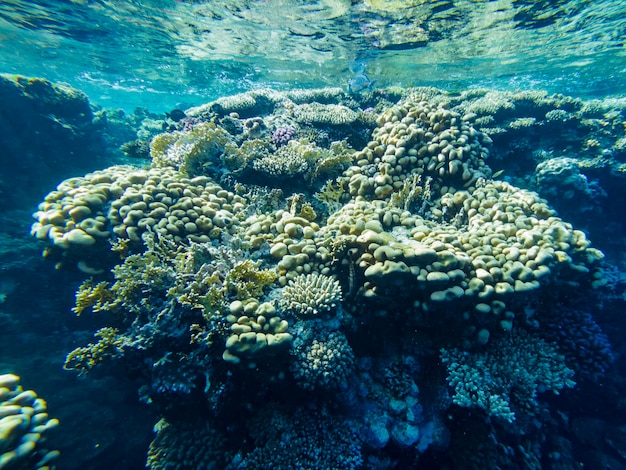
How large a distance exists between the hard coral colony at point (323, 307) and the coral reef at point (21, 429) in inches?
30.8

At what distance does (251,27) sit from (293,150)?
15.2 metres

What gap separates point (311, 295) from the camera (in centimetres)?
360

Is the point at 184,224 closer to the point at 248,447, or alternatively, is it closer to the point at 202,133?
the point at 202,133

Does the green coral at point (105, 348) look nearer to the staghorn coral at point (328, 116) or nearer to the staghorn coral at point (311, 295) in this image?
the staghorn coral at point (311, 295)

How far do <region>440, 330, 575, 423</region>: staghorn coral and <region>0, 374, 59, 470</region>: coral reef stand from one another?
5041mm

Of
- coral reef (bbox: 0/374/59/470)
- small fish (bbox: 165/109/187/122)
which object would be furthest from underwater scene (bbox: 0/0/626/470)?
small fish (bbox: 165/109/187/122)

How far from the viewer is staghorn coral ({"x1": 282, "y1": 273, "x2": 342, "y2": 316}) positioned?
11.7ft

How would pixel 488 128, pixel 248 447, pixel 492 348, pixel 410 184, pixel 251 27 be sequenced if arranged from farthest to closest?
pixel 251 27 < pixel 488 128 < pixel 410 184 < pixel 492 348 < pixel 248 447

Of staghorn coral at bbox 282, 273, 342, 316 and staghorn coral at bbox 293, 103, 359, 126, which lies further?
staghorn coral at bbox 293, 103, 359, 126

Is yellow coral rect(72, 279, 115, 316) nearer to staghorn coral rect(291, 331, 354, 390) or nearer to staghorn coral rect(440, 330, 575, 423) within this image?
staghorn coral rect(291, 331, 354, 390)

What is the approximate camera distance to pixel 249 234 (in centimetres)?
453

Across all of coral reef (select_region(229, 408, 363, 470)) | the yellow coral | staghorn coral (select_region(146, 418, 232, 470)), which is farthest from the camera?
the yellow coral

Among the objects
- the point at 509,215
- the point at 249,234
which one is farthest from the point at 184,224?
the point at 509,215

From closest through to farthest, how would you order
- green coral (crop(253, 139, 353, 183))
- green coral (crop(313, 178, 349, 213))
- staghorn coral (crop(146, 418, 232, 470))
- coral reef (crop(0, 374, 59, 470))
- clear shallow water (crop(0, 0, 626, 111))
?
coral reef (crop(0, 374, 59, 470)) < staghorn coral (crop(146, 418, 232, 470)) < green coral (crop(313, 178, 349, 213)) < green coral (crop(253, 139, 353, 183)) < clear shallow water (crop(0, 0, 626, 111))
